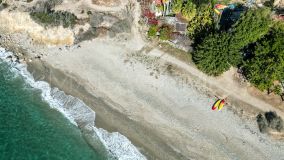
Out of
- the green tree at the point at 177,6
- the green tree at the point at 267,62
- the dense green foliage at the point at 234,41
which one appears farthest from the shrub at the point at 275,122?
the green tree at the point at 177,6

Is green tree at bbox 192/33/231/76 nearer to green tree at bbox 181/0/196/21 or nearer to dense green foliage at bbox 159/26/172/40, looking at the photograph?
dense green foliage at bbox 159/26/172/40

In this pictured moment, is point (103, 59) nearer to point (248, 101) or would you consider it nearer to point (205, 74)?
point (205, 74)

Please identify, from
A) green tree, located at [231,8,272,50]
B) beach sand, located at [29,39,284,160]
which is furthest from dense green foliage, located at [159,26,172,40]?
green tree, located at [231,8,272,50]

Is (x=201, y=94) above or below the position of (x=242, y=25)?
below

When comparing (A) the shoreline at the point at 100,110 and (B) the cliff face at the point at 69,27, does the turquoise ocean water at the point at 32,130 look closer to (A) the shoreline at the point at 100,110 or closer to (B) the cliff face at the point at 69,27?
(A) the shoreline at the point at 100,110

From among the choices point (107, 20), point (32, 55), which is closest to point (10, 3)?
point (32, 55)

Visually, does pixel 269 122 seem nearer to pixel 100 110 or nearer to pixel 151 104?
pixel 151 104
